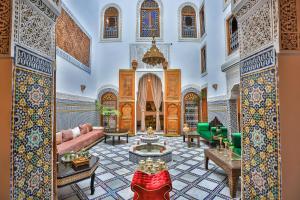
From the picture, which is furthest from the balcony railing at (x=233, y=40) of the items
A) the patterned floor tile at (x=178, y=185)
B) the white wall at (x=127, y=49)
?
the patterned floor tile at (x=178, y=185)

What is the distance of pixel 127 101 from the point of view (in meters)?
6.98

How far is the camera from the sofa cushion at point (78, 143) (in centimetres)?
341

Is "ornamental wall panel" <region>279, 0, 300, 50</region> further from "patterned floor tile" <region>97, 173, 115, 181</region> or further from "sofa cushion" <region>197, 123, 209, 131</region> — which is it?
"sofa cushion" <region>197, 123, 209, 131</region>

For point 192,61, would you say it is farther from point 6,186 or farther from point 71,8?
point 6,186

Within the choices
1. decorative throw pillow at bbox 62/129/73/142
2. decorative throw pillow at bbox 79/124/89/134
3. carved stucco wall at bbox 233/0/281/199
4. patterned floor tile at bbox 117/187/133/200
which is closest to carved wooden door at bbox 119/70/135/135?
decorative throw pillow at bbox 79/124/89/134

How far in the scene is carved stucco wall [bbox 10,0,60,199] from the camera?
103 cm

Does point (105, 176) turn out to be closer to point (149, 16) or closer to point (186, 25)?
point (149, 16)

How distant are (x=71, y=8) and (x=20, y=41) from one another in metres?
4.87

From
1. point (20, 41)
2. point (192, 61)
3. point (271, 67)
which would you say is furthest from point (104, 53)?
point (271, 67)

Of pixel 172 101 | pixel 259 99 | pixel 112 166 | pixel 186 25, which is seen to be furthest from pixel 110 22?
pixel 259 99

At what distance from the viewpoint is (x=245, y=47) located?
1.35 meters

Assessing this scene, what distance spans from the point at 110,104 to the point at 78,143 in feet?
10.7

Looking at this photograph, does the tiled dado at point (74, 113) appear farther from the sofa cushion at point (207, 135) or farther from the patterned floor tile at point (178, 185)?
the sofa cushion at point (207, 135)

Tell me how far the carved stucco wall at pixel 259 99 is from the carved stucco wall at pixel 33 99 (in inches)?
61.5
